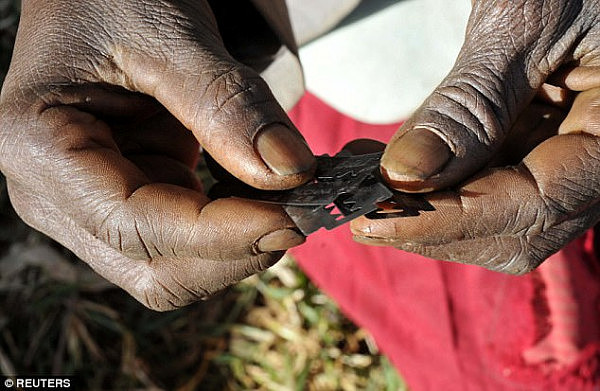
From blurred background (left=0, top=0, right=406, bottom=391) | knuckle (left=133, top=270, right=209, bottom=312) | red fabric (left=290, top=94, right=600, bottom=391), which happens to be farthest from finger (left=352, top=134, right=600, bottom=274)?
blurred background (left=0, top=0, right=406, bottom=391)

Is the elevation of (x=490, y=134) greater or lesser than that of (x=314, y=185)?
greater

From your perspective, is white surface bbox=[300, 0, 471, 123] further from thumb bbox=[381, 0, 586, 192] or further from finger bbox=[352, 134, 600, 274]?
finger bbox=[352, 134, 600, 274]

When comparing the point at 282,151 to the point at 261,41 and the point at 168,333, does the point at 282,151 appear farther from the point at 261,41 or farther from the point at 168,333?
the point at 168,333

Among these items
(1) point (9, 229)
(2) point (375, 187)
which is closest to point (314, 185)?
(2) point (375, 187)

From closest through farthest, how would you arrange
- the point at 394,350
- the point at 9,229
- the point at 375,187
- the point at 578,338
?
the point at 375,187
the point at 578,338
the point at 394,350
the point at 9,229

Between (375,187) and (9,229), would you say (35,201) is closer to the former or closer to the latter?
(375,187)

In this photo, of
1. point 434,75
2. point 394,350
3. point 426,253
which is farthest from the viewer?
point 394,350
